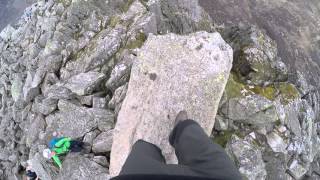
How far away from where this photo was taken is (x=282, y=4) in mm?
36344

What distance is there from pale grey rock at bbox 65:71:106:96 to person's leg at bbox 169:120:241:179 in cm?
548

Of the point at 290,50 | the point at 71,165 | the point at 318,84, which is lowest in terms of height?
the point at 318,84

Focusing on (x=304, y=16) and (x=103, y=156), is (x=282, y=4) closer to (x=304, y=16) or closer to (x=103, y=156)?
(x=304, y=16)

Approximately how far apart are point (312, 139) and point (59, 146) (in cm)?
1060

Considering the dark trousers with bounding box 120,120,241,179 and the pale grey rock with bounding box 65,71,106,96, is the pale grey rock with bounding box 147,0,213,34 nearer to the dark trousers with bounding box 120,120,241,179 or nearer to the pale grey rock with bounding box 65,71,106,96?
the pale grey rock with bounding box 65,71,106,96

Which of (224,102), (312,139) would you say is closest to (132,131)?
(224,102)

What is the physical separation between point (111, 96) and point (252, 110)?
5019mm

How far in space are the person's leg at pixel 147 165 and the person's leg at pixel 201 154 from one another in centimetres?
39

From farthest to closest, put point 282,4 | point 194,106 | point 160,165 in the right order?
1. point 282,4
2. point 194,106
3. point 160,165

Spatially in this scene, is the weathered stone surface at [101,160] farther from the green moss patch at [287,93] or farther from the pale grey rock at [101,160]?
the green moss patch at [287,93]

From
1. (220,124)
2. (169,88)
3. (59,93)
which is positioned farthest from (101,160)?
(220,124)

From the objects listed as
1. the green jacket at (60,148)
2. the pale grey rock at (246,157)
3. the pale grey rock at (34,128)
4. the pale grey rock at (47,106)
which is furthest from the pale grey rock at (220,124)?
the pale grey rock at (34,128)

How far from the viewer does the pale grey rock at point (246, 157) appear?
1262 cm

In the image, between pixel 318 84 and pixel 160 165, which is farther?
pixel 318 84
